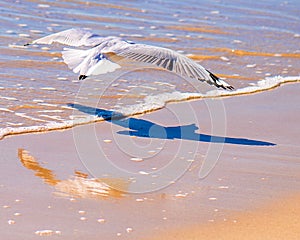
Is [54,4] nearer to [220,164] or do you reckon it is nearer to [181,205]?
[220,164]

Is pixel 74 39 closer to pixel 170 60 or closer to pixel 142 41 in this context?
pixel 170 60

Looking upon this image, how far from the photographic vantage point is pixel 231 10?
11367 mm

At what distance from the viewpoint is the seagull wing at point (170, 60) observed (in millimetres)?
5758

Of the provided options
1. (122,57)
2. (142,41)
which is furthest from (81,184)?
(142,41)

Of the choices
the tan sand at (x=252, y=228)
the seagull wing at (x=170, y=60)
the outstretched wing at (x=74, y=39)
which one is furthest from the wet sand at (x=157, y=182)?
the outstretched wing at (x=74, y=39)

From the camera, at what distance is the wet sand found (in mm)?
3934

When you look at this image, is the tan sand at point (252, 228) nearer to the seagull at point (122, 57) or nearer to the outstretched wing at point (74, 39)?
the seagull at point (122, 57)

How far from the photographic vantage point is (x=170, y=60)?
5.92 metres

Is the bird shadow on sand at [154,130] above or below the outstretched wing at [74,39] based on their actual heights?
below

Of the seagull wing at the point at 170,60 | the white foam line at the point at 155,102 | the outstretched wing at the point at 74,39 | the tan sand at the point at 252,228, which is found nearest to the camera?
the tan sand at the point at 252,228

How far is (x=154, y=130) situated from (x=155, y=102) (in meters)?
0.79

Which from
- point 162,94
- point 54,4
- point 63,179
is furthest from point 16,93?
point 54,4

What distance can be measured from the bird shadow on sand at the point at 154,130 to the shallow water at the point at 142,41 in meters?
0.16

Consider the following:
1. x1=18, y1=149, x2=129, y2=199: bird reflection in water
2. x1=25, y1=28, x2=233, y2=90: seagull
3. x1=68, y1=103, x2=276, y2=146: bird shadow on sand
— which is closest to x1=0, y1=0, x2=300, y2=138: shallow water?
x1=68, y1=103, x2=276, y2=146: bird shadow on sand
